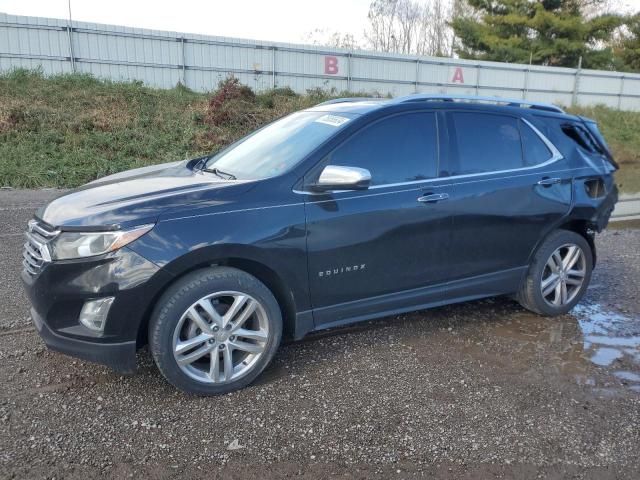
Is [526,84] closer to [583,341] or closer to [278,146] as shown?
[583,341]

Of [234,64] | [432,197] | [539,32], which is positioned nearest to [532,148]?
[432,197]

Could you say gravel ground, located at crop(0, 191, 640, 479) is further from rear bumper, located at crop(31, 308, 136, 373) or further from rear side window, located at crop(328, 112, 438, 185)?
rear side window, located at crop(328, 112, 438, 185)

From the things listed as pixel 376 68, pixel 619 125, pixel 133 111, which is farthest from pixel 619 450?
pixel 619 125

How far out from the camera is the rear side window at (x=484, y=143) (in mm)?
4102

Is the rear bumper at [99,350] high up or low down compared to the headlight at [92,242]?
down

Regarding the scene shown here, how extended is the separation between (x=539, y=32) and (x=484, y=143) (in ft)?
116

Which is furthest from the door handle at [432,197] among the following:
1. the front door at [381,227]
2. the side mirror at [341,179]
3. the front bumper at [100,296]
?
the front bumper at [100,296]

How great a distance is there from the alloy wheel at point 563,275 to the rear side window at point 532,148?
790 mm

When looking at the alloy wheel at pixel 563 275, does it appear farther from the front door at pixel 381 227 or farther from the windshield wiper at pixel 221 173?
the windshield wiper at pixel 221 173

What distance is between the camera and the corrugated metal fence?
1730 cm

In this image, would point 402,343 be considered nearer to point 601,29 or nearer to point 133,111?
point 133,111

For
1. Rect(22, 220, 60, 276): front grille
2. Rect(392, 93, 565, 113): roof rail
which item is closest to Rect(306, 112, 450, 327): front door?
Rect(392, 93, 565, 113): roof rail

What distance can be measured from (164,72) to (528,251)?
689 inches

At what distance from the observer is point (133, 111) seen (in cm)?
1625
